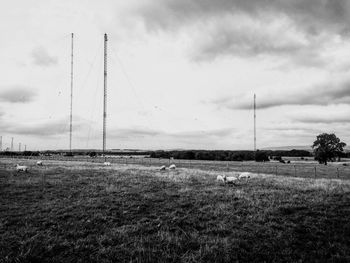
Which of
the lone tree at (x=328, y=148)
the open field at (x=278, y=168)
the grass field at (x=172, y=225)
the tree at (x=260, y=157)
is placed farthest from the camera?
the tree at (x=260, y=157)

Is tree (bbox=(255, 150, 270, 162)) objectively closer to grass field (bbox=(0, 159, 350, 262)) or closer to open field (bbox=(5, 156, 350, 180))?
open field (bbox=(5, 156, 350, 180))

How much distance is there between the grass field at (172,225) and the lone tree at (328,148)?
85821 mm

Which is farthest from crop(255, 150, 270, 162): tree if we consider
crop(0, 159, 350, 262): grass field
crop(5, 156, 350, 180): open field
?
crop(0, 159, 350, 262): grass field

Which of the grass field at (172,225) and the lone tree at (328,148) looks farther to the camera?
the lone tree at (328,148)

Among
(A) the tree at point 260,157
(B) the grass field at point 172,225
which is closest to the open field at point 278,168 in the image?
(B) the grass field at point 172,225

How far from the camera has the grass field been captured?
443 inches

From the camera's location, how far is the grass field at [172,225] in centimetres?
1124

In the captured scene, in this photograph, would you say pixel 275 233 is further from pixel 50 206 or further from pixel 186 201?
pixel 50 206

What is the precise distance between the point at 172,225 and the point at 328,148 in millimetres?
98581

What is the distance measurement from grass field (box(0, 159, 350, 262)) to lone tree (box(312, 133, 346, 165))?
8582cm

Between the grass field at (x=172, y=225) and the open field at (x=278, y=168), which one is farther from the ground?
the grass field at (x=172, y=225)

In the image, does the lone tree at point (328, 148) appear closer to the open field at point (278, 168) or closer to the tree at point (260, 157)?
the open field at point (278, 168)

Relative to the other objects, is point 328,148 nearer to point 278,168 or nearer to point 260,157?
point 260,157

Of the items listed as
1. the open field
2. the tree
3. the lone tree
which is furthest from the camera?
the tree
